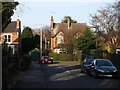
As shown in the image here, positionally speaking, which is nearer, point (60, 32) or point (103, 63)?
point (103, 63)

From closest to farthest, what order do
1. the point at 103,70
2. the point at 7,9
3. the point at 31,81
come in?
the point at 31,81 < the point at 103,70 < the point at 7,9

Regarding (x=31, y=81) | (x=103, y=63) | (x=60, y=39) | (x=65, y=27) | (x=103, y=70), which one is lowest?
(x=31, y=81)

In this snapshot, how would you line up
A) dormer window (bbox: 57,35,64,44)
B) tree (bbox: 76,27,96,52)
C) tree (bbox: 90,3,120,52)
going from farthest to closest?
1. dormer window (bbox: 57,35,64,44)
2. tree (bbox: 76,27,96,52)
3. tree (bbox: 90,3,120,52)

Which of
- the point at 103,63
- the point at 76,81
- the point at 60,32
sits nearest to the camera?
the point at 76,81

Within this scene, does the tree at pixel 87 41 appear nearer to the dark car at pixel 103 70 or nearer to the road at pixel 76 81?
the road at pixel 76 81

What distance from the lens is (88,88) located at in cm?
1388

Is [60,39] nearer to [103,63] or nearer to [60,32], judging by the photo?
[60,32]

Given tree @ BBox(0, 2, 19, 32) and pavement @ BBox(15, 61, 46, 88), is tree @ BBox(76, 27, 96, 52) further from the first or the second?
tree @ BBox(0, 2, 19, 32)

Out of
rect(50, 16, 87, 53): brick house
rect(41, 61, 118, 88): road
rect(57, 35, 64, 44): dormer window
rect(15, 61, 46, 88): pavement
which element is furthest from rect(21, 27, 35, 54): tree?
rect(15, 61, 46, 88): pavement

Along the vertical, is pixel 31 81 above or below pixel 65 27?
below

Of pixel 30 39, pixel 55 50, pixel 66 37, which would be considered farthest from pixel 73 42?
pixel 30 39

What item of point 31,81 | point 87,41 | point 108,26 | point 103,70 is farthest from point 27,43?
point 31,81

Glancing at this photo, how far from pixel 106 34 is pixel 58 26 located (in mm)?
36356

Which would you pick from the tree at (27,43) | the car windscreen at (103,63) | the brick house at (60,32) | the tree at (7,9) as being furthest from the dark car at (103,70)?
the tree at (27,43)
